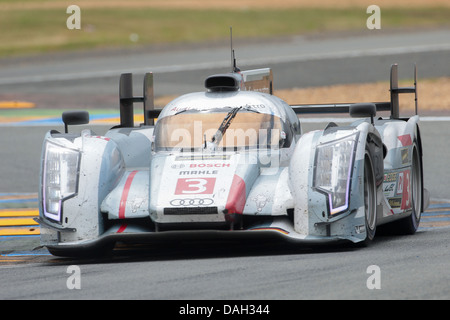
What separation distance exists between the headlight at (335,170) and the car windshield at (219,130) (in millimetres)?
842

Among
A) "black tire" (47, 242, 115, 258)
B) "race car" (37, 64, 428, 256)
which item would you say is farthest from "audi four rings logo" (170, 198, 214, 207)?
"black tire" (47, 242, 115, 258)

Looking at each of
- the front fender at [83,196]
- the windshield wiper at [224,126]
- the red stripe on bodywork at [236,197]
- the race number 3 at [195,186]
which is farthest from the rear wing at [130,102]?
the red stripe on bodywork at [236,197]

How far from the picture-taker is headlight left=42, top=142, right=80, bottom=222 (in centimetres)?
768

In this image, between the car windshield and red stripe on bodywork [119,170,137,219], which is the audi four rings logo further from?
the car windshield

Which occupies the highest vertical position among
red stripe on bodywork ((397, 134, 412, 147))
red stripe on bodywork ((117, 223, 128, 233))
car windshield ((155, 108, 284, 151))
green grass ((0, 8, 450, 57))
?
green grass ((0, 8, 450, 57))

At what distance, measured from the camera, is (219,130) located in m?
8.37

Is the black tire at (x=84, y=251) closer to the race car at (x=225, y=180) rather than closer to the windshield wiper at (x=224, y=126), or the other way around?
the race car at (x=225, y=180)

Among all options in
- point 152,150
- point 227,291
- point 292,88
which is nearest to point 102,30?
point 292,88

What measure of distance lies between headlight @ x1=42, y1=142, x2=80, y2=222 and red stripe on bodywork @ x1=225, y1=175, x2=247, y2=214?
4.11ft

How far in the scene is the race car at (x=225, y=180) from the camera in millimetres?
7301

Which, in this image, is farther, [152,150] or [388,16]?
[388,16]
